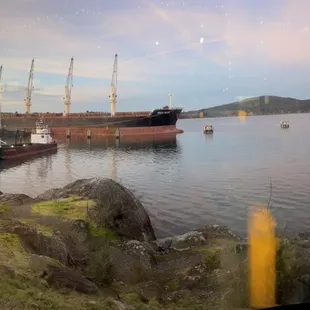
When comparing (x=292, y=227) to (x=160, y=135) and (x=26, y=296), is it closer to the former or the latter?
(x=26, y=296)

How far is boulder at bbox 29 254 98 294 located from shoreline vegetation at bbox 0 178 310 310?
0.07 feet

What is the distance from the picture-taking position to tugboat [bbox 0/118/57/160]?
59625mm

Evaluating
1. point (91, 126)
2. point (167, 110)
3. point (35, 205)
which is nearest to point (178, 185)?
point (35, 205)

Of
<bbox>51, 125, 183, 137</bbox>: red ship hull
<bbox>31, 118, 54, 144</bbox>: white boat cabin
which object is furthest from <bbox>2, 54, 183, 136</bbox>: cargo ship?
<bbox>31, 118, 54, 144</bbox>: white boat cabin

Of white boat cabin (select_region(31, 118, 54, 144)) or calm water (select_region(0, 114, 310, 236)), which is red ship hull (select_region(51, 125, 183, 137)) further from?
calm water (select_region(0, 114, 310, 236))

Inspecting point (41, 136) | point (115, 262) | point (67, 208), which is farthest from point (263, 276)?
point (41, 136)

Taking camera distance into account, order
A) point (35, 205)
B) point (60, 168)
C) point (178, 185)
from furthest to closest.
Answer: point (60, 168)
point (178, 185)
point (35, 205)

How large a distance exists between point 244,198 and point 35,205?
16818mm

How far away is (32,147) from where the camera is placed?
221ft

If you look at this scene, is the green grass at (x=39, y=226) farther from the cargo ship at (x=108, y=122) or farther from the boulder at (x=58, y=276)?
the cargo ship at (x=108, y=122)

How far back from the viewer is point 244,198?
2867 centimetres

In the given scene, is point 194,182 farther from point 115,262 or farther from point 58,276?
point 58,276

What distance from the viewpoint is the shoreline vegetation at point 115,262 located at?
7.58 metres

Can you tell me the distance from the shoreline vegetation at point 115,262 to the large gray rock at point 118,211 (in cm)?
4
